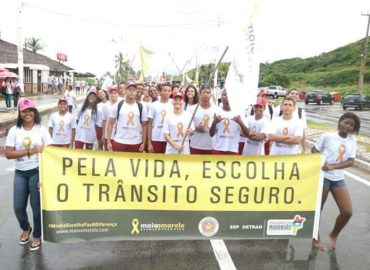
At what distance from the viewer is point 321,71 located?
8788 cm

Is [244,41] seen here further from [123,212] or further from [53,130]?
[53,130]

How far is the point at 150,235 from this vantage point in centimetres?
449

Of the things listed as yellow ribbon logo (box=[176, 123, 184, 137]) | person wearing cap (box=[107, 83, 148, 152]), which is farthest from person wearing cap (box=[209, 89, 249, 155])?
person wearing cap (box=[107, 83, 148, 152])

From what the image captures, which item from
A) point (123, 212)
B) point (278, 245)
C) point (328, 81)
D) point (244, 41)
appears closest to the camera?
point (244, 41)

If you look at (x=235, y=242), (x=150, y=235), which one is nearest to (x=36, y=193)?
(x=150, y=235)

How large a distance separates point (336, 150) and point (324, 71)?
287 feet

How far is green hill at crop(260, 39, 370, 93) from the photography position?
72438 mm

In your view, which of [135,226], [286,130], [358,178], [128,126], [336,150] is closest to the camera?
[135,226]

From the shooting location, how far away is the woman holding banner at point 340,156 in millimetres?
4777

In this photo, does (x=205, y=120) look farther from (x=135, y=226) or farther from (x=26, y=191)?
(x=26, y=191)

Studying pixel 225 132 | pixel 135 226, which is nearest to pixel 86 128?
pixel 225 132

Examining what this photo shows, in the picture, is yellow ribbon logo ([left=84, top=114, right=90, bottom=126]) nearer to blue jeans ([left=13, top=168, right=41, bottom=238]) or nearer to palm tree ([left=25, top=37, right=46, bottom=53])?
blue jeans ([left=13, top=168, right=41, bottom=238])

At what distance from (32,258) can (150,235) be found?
50.4 inches

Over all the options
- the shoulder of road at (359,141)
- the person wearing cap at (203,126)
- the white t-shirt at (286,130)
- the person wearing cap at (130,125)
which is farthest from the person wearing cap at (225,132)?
the shoulder of road at (359,141)
